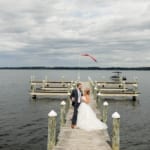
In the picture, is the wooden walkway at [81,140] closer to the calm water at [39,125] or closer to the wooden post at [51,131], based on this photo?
the wooden post at [51,131]

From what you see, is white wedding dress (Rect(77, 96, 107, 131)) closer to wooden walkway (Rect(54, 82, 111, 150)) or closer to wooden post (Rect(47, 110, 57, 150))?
wooden walkway (Rect(54, 82, 111, 150))

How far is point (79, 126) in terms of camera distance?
15758mm

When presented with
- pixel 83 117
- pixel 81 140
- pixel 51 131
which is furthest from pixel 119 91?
pixel 51 131

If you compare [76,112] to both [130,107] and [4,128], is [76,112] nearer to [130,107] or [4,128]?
[4,128]

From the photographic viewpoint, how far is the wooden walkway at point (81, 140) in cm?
1258

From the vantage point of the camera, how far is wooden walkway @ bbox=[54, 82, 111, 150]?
12.6 metres

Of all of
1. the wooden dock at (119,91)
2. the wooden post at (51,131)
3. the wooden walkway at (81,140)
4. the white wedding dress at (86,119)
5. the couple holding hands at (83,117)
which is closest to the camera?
the wooden walkway at (81,140)

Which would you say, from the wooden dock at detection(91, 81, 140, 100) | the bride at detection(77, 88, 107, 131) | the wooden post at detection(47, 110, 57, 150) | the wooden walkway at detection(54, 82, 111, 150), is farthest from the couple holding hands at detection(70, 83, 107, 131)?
the wooden dock at detection(91, 81, 140, 100)

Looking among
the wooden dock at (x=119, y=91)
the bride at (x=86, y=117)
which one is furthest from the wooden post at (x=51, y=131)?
the wooden dock at (x=119, y=91)

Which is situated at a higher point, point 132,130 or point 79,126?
point 79,126

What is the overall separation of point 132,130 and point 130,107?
12281 millimetres

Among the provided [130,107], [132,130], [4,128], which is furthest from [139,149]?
[130,107]

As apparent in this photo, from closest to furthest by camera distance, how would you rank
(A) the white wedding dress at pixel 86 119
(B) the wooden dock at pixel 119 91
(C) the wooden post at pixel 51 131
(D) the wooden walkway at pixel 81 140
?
(D) the wooden walkway at pixel 81 140
(C) the wooden post at pixel 51 131
(A) the white wedding dress at pixel 86 119
(B) the wooden dock at pixel 119 91

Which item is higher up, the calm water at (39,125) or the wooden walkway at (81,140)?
the wooden walkway at (81,140)
